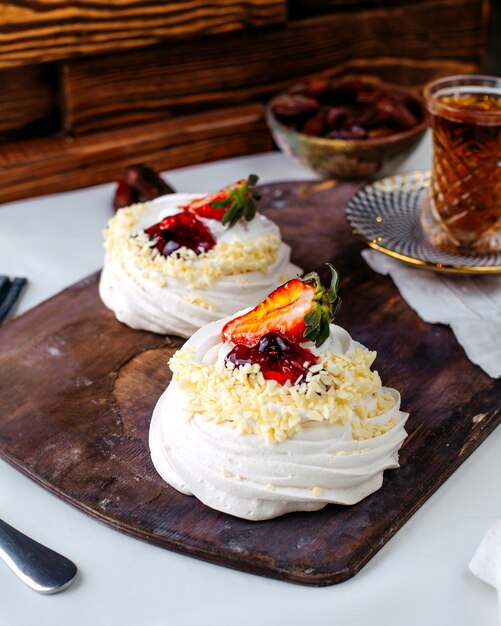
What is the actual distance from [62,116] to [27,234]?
513 millimetres

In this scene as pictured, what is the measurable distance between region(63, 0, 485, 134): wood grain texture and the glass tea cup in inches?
35.1

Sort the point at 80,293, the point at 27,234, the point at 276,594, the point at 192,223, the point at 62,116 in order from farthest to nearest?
1. the point at 62,116
2. the point at 27,234
3. the point at 80,293
4. the point at 192,223
5. the point at 276,594

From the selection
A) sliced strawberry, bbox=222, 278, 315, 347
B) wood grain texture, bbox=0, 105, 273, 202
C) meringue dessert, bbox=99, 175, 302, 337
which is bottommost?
wood grain texture, bbox=0, 105, 273, 202

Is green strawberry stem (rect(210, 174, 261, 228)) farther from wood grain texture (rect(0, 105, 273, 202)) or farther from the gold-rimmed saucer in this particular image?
wood grain texture (rect(0, 105, 273, 202))

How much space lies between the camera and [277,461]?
1.39 metres

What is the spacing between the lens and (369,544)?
1342 millimetres

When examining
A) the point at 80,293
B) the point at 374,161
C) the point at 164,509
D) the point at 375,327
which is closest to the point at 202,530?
the point at 164,509

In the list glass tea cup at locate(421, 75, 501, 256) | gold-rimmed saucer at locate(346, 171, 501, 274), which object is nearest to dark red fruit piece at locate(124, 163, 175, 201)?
→ gold-rimmed saucer at locate(346, 171, 501, 274)

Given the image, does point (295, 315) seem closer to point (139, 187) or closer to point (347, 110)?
point (139, 187)

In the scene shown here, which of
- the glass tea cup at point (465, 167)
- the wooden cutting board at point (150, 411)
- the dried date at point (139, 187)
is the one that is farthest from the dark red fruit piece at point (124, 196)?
the glass tea cup at point (465, 167)

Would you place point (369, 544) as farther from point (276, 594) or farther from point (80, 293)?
point (80, 293)

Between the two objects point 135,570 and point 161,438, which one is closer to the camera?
point 135,570

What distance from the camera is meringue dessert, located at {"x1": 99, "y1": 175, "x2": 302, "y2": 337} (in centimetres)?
183

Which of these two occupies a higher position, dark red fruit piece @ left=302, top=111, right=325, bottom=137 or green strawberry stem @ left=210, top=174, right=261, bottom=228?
green strawberry stem @ left=210, top=174, right=261, bottom=228
